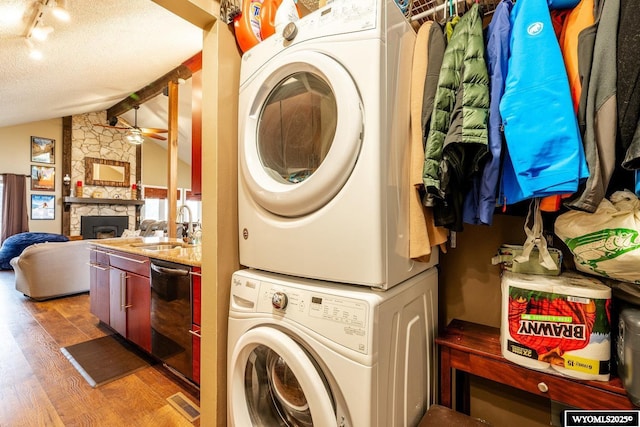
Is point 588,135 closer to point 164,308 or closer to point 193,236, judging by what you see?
point 164,308

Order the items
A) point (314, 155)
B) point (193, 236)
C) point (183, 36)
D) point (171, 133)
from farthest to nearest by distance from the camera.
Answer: point (171, 133) → point (183, 36) → point (193, 236) → point (314, 155)

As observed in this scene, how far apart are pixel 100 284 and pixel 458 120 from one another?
3.31m

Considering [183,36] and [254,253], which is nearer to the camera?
[254,253]

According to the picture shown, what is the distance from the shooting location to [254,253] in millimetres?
1183

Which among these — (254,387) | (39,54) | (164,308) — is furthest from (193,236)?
(39,54)

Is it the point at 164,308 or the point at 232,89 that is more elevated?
the point at 232,89

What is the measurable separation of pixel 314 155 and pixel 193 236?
2.01 meters

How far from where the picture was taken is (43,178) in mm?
6711

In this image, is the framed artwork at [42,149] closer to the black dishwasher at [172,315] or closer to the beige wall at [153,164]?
the beige wall at [153,164]

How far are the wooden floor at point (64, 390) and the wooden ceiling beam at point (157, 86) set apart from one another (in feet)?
12.0

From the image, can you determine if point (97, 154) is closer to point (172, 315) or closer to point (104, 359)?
point (104, 359)

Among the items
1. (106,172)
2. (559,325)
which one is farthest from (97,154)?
(559,325)

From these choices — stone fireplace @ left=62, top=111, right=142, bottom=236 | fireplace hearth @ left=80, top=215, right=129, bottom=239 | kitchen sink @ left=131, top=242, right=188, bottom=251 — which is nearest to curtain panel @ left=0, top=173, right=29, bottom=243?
stone fireplace @ left=62, top=111, right=142, bottom=236

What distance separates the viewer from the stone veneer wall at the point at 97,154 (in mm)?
7094
